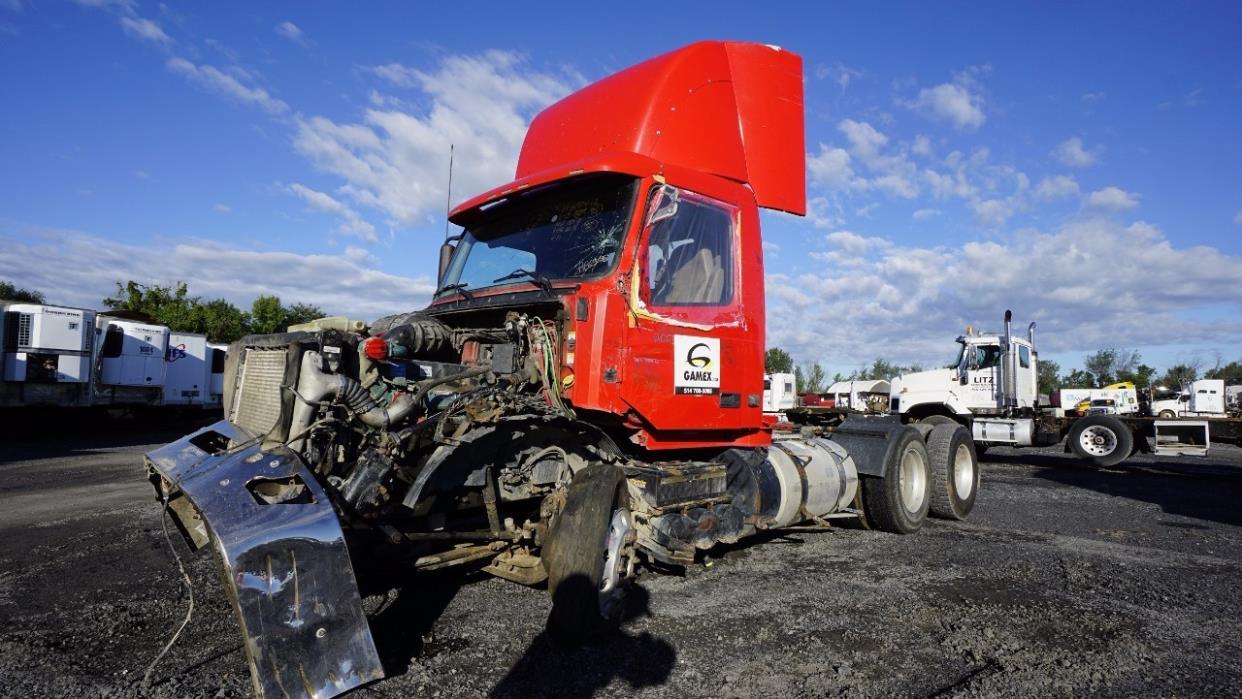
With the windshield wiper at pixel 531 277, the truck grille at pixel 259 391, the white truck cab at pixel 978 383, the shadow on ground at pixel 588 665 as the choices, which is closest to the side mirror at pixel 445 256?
the windshield wiper at pixel 531 277

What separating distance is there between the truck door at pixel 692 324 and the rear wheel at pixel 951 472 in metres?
3.69

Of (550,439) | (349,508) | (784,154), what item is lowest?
(349,508)

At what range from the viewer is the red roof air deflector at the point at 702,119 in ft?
17.5

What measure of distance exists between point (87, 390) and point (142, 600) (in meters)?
16.7

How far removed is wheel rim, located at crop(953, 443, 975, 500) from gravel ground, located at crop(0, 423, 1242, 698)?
1110mm

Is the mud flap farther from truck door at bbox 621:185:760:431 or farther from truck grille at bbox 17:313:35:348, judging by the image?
truck grille at bbox 17:313:35:348

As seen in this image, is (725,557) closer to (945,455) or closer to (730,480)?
(730,480)

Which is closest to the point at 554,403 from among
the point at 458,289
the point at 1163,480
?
the point at 458,289

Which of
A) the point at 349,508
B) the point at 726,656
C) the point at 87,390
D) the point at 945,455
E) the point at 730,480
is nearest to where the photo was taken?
the point at 349,508

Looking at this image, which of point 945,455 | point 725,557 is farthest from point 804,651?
point 945,455

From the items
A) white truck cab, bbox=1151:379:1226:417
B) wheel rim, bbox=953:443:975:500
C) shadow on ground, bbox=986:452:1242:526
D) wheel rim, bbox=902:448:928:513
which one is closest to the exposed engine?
wheel rim, bbox=902:448:928:513

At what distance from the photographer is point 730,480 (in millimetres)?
5402

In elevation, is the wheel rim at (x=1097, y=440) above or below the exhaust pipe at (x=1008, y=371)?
below

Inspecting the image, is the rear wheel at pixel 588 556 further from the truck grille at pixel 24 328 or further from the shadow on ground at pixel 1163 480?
the truck grille at pixel 24 328
